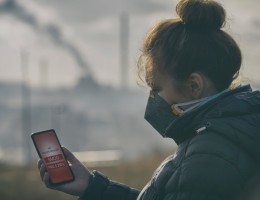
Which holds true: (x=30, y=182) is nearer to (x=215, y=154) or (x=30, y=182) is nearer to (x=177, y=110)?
(x=177, y=110)

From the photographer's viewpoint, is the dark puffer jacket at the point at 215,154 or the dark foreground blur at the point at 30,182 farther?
the dark foreground blur at the point at 30,182

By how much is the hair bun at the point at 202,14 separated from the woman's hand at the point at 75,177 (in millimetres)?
903

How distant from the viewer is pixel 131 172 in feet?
63.5

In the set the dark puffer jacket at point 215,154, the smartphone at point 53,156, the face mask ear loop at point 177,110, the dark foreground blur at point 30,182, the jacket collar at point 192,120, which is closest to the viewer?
the dark puffer jacket at point 215,154

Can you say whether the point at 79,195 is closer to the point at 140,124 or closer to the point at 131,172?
the point at 131,172

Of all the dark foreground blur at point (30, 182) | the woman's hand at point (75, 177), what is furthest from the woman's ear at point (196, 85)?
the dark foreground blur at point (30, 182)

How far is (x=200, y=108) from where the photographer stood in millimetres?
3037

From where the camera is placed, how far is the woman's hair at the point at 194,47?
3.08 meters

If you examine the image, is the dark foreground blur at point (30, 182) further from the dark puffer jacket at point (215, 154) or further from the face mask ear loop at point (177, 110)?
the dark puffer jacket at point (215, 154)

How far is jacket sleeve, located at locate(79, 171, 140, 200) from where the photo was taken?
3691 mm

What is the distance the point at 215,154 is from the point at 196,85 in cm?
35

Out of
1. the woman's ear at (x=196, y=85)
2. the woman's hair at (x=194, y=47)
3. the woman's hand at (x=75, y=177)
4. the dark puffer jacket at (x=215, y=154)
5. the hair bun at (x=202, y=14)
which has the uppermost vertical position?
the hair bun at (x=202, y=14)

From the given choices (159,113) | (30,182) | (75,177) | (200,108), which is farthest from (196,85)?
(30,182)

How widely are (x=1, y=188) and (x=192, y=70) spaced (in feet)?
37.5
